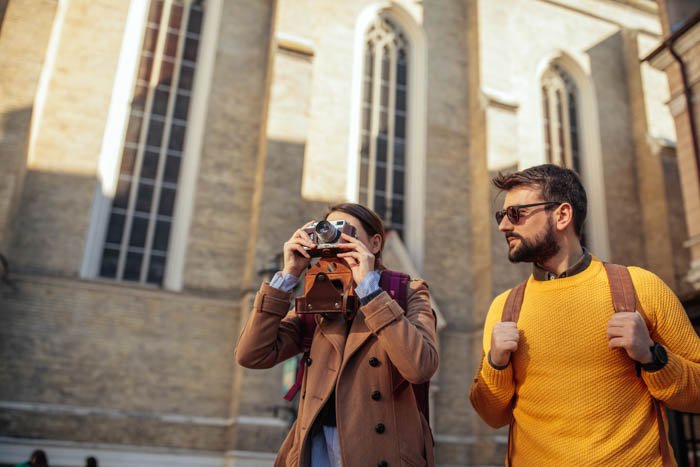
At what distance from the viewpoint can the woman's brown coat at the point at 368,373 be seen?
2.06m

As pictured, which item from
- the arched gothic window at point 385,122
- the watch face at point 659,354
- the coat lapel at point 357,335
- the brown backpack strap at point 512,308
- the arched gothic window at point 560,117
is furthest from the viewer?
the arched gothic window at point 560,117

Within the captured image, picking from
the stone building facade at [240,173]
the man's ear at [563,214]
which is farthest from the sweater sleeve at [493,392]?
the stone building facade at [240,173]

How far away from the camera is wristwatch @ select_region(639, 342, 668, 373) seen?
1.96 m

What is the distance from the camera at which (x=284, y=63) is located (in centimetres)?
1336

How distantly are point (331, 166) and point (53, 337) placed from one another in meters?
6.72

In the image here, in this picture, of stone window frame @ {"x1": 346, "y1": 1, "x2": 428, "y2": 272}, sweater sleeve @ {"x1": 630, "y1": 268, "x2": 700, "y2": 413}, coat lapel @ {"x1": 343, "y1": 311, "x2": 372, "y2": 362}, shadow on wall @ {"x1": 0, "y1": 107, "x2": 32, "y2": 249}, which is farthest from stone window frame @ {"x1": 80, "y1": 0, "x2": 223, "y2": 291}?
sweater sleeve @ {"x1": 630, "y1": 268, "x2": 700, "y2": 413}

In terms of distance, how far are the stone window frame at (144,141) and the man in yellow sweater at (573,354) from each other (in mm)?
10772

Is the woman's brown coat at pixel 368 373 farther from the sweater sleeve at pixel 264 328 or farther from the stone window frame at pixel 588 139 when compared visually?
the stone window frame at pixel 588 139

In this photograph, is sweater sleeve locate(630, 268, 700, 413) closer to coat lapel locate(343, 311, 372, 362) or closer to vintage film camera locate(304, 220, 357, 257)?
coat lapel locate(343, 311, 372, 362)

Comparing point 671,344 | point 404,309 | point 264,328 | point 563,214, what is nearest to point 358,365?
point 404,309

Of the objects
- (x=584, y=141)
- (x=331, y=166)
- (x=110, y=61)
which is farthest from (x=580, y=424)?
(x=584, y=141)

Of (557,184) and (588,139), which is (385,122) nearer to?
(588,139)

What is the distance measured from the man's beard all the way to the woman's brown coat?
406 mm

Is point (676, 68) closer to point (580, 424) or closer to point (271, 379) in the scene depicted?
point (271, 379)
